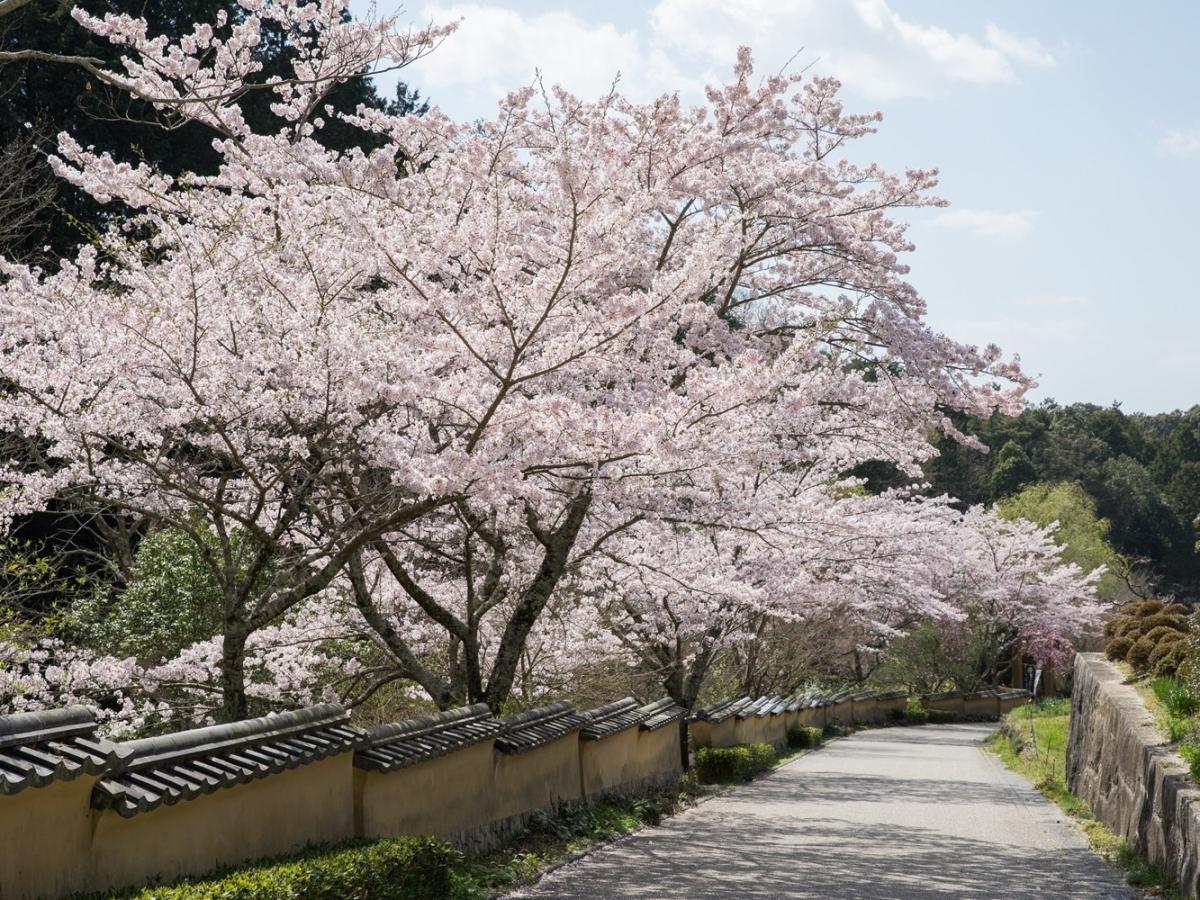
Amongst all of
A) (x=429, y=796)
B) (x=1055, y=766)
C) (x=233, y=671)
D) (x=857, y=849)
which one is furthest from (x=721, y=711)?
(x=233, y=671)

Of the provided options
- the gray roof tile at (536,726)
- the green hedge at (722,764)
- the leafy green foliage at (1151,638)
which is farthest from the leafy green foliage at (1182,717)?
the green hedge at (722,764)

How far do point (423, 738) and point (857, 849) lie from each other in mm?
4794

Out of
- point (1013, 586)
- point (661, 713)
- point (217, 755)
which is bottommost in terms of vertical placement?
point (661, 713)

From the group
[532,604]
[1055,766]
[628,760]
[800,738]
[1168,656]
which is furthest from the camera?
[800,738]

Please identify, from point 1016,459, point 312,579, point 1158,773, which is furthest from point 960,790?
point 1016,459

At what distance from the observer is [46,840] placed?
4887 mm

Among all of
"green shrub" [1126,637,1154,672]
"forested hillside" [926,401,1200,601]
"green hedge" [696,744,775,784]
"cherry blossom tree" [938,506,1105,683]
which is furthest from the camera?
"forested hillside" [926,401,1200,601]

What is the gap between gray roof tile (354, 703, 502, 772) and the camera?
798cm

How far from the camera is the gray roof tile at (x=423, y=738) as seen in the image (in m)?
7.98

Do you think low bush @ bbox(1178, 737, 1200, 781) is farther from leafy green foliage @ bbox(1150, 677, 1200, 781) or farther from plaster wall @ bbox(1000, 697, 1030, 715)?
plaster wall @ bbox(1000, 697, 1030, 715)

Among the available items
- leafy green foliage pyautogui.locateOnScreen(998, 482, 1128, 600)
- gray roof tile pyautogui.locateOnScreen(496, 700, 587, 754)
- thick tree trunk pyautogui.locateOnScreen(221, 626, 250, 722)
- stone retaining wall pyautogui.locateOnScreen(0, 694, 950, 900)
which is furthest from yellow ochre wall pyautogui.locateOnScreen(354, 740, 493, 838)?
leafy green foliage pyautogui.locateOnScreen(998, 482, 1128, 600)

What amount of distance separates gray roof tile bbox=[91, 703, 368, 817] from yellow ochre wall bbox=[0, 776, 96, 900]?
0.49 feet

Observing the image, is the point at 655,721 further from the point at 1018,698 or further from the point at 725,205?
the point at 1018,698

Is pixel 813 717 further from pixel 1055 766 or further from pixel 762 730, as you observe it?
pixel 1055 766
